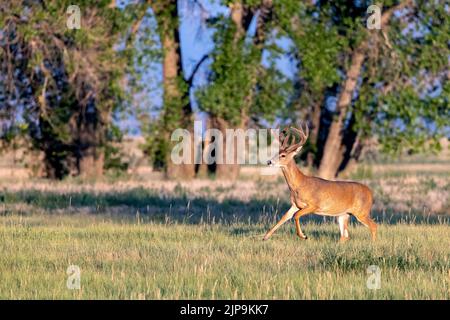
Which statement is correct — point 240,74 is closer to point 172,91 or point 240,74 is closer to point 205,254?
point 172,91

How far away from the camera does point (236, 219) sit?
17.3 m

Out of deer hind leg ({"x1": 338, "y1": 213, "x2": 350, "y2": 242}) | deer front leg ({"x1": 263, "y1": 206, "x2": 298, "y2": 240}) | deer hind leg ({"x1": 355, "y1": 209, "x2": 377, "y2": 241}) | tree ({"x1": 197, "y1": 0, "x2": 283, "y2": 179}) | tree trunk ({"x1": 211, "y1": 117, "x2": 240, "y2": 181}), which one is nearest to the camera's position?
deer front leg ({"x1": 263, "y1": 206, "x2": 298, "y2": 240})

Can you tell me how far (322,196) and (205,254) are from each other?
2323 millimetres

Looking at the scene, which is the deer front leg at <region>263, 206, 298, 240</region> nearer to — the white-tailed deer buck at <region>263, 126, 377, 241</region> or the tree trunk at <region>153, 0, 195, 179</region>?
the white-tailed deer buck at <region>263, 126, 377, 241</region>

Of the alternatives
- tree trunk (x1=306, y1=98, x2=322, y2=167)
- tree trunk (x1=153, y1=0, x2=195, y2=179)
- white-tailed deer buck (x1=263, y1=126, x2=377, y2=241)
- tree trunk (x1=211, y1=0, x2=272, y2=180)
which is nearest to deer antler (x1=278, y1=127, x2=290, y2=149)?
white-tailed deer buck (x1=263, y1=126, x2=377, y2=241)

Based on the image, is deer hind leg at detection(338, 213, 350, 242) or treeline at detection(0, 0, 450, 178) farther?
treeline at detection(0, 0, 450, 178)

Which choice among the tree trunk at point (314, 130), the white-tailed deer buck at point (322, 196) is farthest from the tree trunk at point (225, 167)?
the white-tailed deer buck at point (322, 196)

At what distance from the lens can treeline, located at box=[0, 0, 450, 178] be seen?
28.6 meters

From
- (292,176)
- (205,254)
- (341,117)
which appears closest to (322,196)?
(292,176)

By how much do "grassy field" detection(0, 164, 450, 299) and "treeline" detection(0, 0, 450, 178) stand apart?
330 inches

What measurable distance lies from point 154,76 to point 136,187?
5.63 metres
